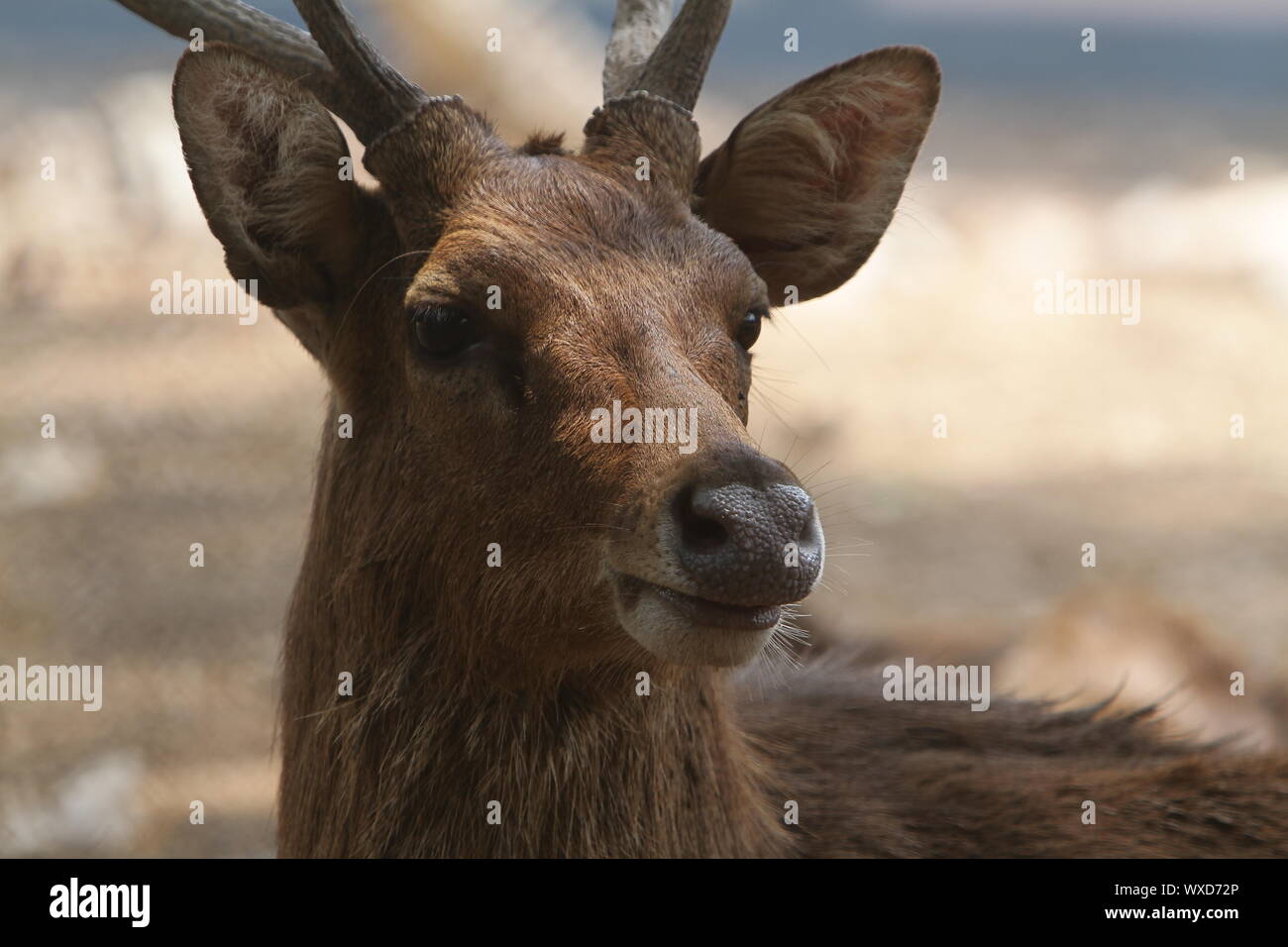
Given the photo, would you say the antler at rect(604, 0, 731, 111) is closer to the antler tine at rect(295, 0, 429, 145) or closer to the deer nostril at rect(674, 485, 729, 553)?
the antler tine at rect(295, 0, 429, 145)

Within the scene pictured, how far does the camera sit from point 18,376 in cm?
1216

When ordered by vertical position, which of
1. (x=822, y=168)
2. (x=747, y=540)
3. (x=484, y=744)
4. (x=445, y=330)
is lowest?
(x=484, y=744)

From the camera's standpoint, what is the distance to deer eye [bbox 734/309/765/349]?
480cm

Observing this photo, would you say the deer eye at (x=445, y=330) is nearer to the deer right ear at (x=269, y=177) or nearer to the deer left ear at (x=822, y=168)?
the deer right ear at (x=269, y=177)

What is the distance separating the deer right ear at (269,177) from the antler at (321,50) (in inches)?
6.7

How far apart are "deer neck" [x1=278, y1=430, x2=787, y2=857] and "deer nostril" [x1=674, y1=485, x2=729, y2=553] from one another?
81cm

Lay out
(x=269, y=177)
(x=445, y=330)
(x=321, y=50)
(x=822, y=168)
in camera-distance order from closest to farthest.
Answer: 1. (x=445, y=330)
2. (x=269, y=177)
3. (x=321, y=50)
4. (x=822, y=168)

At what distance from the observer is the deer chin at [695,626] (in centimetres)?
384

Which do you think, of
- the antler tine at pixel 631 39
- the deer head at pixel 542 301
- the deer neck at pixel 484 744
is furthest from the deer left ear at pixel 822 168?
the deer neck at pixel 484 744

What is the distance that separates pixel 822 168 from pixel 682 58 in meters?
0.66

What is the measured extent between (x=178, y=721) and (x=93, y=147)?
6210 millimetres

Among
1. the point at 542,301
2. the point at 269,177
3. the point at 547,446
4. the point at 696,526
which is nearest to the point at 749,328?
the point at 542,301

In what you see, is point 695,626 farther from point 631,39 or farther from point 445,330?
point 631,39

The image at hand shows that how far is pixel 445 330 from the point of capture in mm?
4480
